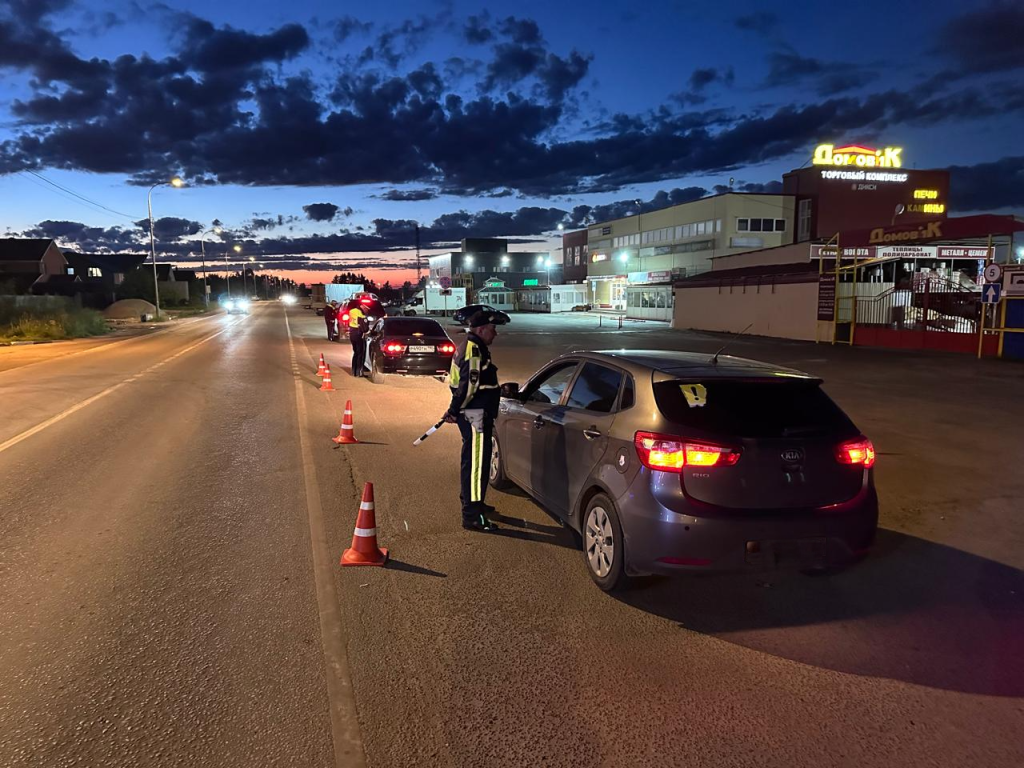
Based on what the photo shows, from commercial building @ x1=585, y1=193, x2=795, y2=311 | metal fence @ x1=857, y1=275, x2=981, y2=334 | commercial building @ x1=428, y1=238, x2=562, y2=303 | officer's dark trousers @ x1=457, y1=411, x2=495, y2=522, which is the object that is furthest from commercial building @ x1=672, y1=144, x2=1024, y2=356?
commercial building @ x1=428, y1=238, x2=562, y2=303

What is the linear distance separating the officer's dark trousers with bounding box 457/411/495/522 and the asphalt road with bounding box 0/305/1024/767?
0.78ft

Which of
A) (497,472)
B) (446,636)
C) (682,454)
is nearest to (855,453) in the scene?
(682,454)

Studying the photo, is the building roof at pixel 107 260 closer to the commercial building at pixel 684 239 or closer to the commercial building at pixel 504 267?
the commercial building at pixel 504 267

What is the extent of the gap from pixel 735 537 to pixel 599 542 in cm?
96

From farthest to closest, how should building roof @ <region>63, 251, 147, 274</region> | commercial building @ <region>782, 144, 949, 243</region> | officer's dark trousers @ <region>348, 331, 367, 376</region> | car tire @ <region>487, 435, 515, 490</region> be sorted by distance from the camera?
building roof @ <region>63, 251, 147, 274</region>, commercial building @ <region>782, 144, 949, 243</region>, officer's dark trousers @ <region>348, 331, 367, 376</region>, car tire @ <region>487, 435, 515, 490</region>

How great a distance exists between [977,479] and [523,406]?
17.5ft

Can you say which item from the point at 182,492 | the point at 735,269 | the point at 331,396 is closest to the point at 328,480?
the point at 182,492

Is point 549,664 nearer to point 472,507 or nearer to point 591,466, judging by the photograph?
point 591,466

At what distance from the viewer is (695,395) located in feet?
14.1

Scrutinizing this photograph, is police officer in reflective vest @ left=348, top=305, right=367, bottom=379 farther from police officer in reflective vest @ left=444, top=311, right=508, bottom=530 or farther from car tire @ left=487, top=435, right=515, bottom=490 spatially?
police officer in reflective vest @ left=444, top=311, right=508, bottom=530

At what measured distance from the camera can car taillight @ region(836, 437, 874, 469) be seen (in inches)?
165

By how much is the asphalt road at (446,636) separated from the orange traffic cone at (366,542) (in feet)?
0.31

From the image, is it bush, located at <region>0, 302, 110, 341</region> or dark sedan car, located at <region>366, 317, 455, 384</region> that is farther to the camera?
bush, located at <region>0, 302, 110, 341</region>

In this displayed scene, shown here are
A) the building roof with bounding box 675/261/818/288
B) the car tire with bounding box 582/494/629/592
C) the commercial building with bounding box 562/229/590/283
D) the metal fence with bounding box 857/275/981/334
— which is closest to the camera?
the car tire with bounding box 582/494/629/592
